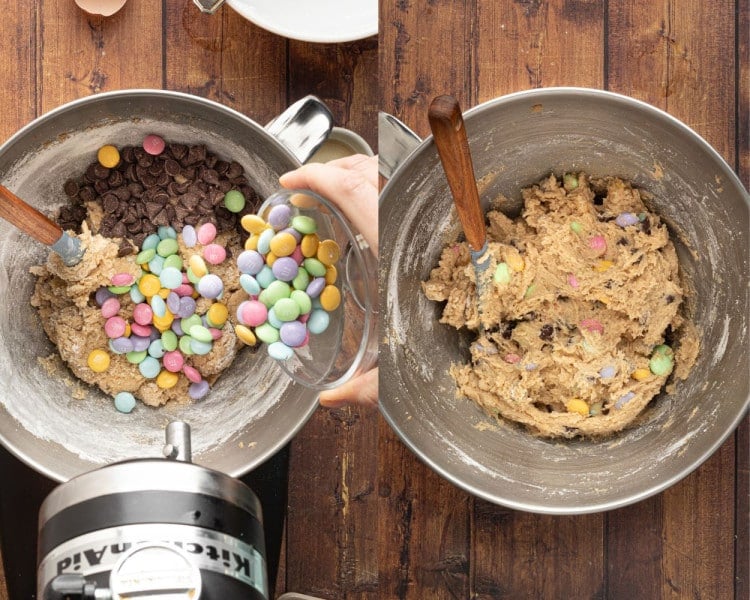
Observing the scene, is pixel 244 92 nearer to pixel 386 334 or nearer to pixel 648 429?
pixel 386 334

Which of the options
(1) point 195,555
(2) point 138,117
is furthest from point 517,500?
(2) point 138,117

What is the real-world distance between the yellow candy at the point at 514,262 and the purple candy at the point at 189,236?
0.27 meters

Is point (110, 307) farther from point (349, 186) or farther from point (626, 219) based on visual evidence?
point (626, 219)

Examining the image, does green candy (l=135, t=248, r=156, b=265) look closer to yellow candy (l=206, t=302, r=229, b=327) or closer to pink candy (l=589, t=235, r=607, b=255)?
yellow candy (l=206, t=302, r=229, b=327)

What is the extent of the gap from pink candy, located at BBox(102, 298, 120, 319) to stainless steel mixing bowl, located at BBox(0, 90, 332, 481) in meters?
0.06

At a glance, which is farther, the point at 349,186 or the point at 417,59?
the point at 417,59

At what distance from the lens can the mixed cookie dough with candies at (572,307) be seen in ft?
2.43

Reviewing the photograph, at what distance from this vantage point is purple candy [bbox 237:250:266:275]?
59 cm

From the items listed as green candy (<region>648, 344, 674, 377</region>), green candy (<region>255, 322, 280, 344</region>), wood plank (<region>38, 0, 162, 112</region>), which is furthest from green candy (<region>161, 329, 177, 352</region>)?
green candy (<region>648, 344, 674, 377</region>)

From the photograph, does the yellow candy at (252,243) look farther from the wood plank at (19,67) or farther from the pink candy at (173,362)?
the wood plank at (19,67)

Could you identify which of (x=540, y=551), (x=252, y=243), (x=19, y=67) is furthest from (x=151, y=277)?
(x=540, y=551)

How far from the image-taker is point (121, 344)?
655mm

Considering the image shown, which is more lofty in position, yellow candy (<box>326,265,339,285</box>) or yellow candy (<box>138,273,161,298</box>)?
yellow candy (<box>138,273,161,298</box>)

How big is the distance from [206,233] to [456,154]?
0.79 feet
